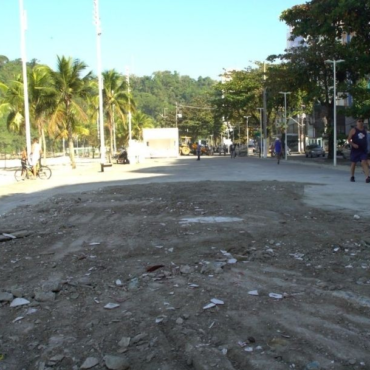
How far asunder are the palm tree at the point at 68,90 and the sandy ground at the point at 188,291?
87.8ft

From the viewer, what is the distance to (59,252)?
6.43 m

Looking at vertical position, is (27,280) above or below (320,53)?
below

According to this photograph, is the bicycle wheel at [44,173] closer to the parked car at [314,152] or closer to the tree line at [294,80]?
the tree line at [294,80]

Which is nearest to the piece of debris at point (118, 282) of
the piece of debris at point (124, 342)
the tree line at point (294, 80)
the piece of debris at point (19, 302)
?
the piece of debris at point (19, 302)

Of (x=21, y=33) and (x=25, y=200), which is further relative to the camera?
(x=21, y=33)

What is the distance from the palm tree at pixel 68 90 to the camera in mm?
34156

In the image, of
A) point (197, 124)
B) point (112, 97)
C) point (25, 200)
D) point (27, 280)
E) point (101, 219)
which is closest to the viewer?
point (27, 280)

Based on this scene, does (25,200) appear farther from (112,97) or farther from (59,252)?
(112,97)

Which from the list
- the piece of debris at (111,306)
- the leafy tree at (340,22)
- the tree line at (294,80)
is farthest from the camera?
the tree line at (294,80)

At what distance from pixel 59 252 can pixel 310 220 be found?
4.25 metres

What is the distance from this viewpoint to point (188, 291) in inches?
182

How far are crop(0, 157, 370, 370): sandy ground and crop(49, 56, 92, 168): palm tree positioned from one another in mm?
26776

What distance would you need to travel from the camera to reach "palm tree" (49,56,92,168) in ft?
112

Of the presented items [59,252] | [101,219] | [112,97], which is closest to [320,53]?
[112,97]
